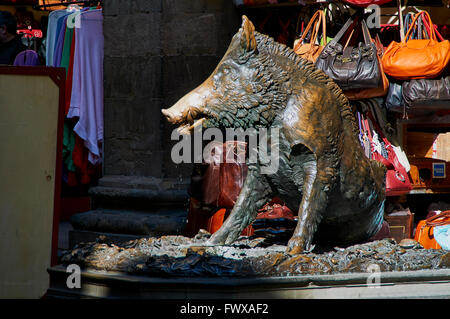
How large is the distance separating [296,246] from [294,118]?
67 centimetres

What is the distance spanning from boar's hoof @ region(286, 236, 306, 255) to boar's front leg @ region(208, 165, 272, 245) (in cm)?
43

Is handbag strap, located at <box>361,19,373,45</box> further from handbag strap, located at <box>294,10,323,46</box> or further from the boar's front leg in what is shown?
the boar's front leg

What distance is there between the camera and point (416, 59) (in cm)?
583

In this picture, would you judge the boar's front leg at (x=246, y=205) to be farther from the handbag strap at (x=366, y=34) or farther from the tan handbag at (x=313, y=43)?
the handbag strap at (x=366, y=34)

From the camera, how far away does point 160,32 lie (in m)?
6.44

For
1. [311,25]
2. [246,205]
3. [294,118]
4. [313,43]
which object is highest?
[311,25]

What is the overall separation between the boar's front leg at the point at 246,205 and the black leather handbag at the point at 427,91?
224 centimetres

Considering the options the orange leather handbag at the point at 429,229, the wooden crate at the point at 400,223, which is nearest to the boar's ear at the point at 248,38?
the orange leather handbag at the point at 429,229

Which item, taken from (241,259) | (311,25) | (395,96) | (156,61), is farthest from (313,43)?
(241,259)

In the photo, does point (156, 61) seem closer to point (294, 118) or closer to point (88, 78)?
point (88, 78)
